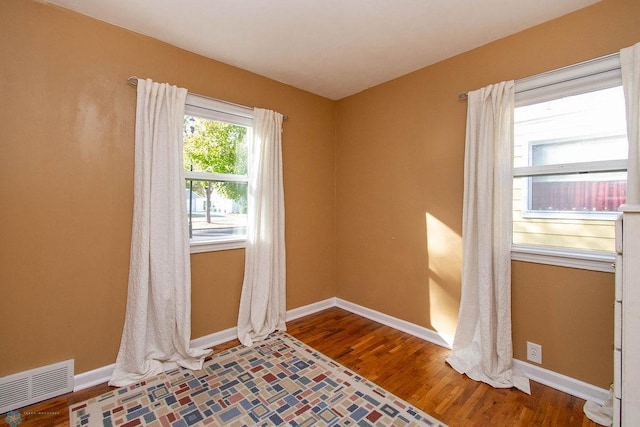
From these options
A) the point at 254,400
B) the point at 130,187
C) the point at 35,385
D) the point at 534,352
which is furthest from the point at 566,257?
the point at 35,385

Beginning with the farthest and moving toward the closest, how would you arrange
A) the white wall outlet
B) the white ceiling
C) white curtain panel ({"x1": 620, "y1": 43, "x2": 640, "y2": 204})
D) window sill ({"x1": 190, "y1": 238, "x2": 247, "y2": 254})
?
1. window sill ({"x1": 190, "y1": 238, "x2": 247, "y2": 254})
2. the white wall outlet
3. the white ceiling
4. white curtain panel ({"x1": 620, "y1": 43, "x2": 640, "y2": 204})

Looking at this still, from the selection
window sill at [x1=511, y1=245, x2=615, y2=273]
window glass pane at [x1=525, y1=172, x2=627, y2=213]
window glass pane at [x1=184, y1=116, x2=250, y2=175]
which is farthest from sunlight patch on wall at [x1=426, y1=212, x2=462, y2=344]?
window glass pane at [x1=184, y1=116, x2=250, y2=175]

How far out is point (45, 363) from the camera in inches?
75.4

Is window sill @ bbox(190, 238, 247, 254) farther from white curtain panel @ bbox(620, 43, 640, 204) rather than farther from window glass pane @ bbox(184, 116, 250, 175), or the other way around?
white curtain panel @ bbox(620, 43, 640, 204)

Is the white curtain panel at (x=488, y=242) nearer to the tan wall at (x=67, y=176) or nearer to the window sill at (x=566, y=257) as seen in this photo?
the window sill at (x=566, y=257)

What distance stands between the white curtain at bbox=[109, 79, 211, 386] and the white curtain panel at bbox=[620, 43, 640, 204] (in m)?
3.09

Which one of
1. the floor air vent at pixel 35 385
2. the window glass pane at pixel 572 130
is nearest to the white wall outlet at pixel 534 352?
the window glass pane at pixel 572 130

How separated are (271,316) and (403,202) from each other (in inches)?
71.9

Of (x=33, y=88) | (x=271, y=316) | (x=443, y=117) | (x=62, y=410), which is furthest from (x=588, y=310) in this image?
(x=33, y=88)

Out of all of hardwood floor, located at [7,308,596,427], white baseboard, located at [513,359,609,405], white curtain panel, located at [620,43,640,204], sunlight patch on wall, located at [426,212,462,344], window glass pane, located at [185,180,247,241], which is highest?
white curtain panel, located at [620,43,640,204]

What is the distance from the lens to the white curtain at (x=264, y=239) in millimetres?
2801

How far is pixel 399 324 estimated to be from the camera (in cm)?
303

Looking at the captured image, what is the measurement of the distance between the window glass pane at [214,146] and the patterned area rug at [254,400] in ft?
5.74

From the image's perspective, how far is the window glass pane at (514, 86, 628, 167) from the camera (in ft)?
6.20
